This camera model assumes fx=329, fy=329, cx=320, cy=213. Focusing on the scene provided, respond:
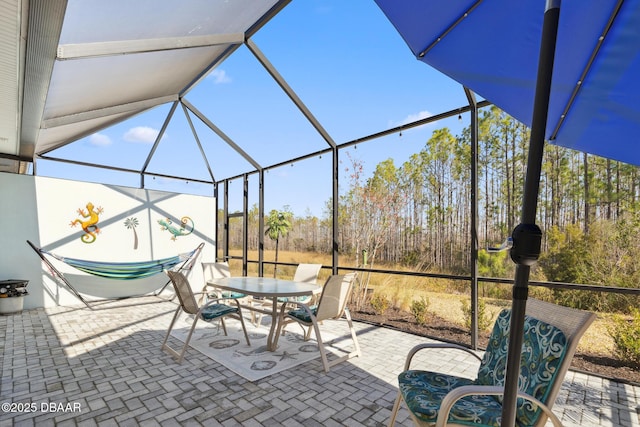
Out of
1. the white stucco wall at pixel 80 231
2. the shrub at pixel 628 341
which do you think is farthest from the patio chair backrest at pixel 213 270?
the shrub at pixel 628 341

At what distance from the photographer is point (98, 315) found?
5.44 metres

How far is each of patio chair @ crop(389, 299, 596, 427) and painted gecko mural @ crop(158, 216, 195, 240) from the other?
24.0 feet

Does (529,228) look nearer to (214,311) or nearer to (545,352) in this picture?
(545,352)

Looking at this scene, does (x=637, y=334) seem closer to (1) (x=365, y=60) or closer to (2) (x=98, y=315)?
(1) (x=365, y=60)

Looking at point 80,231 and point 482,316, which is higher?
point 80,231

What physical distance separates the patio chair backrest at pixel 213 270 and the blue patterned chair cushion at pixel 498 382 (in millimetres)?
3572

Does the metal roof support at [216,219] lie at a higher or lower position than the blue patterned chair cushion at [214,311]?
higher

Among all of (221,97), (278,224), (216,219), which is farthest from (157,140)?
(278,224)

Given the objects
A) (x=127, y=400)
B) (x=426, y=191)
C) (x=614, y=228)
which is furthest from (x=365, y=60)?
(x=127, y=400)

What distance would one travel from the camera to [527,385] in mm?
1641

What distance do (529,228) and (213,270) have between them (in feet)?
15.7

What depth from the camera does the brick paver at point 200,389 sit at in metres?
2.33

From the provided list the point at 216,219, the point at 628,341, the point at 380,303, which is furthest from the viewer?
the point at 216,219

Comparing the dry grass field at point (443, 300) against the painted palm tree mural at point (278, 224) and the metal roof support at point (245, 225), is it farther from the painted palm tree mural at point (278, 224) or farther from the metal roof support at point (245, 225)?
the metal roof support at point (245, 225)
